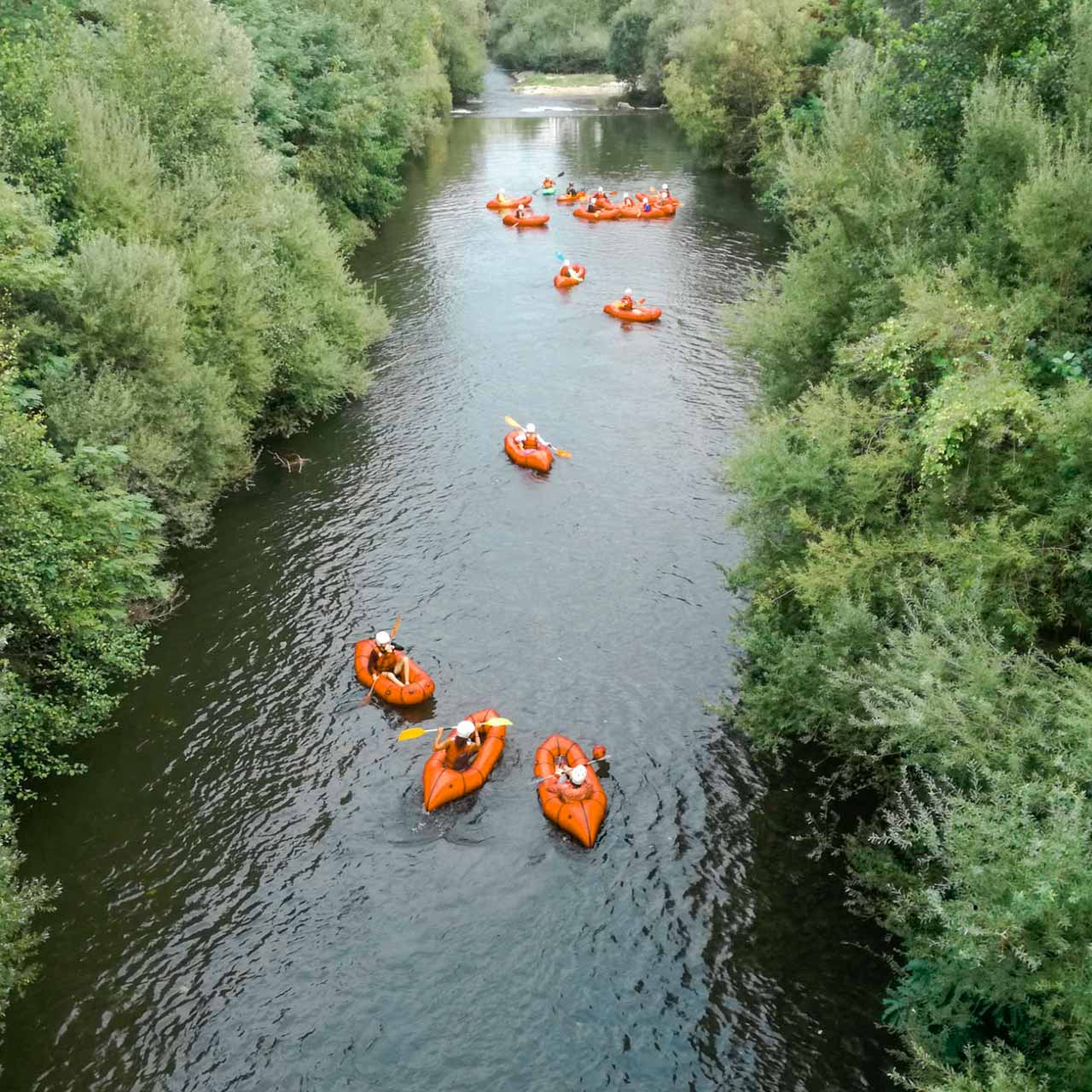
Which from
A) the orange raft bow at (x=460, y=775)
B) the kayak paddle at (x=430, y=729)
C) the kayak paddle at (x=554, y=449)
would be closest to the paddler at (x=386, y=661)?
the kayak paddle at (x=430, y=729)

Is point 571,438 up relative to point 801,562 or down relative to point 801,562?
down

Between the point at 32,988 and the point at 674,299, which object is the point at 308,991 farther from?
the point at 674,299

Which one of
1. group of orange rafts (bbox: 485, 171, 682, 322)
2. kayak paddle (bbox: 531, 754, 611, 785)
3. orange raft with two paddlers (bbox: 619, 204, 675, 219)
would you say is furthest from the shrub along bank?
orange raft with two paddlers (bbox: 619, 204, 675, 219)

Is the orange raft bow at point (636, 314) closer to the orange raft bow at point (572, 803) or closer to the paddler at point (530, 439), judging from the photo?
the paddler at point (530, 439)

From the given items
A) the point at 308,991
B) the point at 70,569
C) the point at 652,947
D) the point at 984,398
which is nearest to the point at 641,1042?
the point at 652,947

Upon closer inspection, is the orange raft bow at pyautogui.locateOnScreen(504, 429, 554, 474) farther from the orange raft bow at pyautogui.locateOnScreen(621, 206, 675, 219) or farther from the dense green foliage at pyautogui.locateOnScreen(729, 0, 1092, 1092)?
the orange raft bow at pyautogui.locateOnScreen(621, 206, 675, 219)
